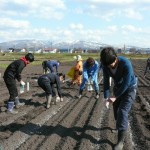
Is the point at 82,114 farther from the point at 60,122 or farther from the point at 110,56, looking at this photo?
the point at 110,56

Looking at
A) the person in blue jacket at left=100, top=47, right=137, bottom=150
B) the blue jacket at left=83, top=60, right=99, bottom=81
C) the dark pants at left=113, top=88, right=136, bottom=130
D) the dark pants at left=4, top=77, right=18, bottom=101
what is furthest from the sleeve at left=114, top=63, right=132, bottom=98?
the blue jacket at left=83, top=60, right=99, bottom=81

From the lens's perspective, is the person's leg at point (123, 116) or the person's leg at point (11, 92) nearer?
the person's leg at point (123, 116)

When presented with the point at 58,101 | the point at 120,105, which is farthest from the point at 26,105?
the point at 120,105

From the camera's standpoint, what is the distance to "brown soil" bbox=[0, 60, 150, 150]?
22.8 ft

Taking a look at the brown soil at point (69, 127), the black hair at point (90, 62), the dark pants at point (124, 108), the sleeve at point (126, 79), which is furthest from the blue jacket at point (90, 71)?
the sleeve at point (126, 79)

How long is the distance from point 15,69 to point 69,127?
8.43ft

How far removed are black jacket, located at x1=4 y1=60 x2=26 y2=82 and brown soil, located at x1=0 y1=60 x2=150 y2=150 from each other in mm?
1015

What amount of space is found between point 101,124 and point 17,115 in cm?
246

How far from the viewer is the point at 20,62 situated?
9.88m

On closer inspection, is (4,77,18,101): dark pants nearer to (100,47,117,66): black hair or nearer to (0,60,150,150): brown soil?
(0,60,150,150): brown soil

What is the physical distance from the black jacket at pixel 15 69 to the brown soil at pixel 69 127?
3.33 ft

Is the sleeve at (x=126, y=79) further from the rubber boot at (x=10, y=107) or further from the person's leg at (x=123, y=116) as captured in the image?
the rubber boot at (x=10, y=107)

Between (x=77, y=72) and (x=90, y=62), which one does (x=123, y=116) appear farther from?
(x=77, y=72)

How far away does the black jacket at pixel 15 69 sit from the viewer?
9.89 metres
